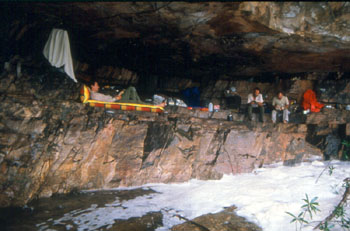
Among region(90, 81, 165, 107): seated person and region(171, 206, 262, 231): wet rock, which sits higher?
region(90, 81, 165, 107): seated person

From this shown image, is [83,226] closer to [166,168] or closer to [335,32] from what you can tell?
[166,168]

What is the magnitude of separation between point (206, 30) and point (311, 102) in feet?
21.4

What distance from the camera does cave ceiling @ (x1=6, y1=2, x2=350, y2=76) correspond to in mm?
5180

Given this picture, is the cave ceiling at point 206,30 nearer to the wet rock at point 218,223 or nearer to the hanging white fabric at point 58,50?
the hanging white fabric at point 58,50

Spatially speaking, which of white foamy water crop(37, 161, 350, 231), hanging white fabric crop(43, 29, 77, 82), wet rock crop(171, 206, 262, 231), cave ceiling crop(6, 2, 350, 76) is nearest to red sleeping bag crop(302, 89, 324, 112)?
cave ceiling crop(6, 2, 350, 76)

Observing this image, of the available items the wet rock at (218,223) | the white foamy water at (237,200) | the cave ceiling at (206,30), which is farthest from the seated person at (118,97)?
the wet rock at (218,223)

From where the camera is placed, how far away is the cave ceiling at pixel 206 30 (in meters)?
5.18

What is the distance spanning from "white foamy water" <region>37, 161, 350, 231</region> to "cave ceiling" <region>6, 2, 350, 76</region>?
4066mm

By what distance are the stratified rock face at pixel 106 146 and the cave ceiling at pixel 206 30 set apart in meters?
2.01

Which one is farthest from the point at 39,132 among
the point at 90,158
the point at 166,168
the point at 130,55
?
the point at 130,55

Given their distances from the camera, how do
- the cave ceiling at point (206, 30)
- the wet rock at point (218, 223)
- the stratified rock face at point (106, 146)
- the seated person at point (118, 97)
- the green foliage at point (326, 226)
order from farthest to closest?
the seated person at point (118, 97) < the cave ceiling at point (206, 30) < the stratified rock face at point (106, 146) < the wet rock at point (218, 223) < the green foliage at point (326, 226)

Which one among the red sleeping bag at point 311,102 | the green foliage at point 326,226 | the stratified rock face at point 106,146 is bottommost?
the green foliage at point 326,226

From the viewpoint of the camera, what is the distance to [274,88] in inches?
430

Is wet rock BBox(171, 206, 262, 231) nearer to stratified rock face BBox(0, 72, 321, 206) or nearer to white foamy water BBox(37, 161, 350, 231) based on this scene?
white foamy water BBox(37, 161, 350, 231)
